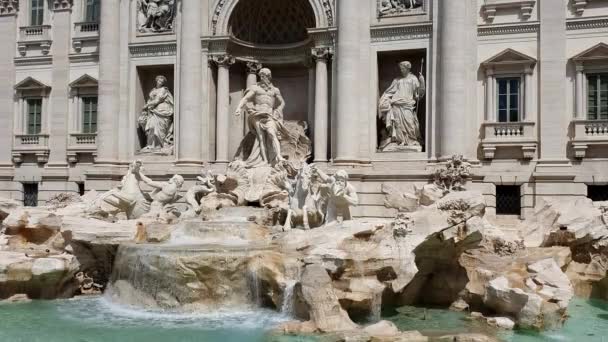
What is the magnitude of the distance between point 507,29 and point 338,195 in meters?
8.79

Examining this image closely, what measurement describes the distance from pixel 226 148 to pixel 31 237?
24.3 ft

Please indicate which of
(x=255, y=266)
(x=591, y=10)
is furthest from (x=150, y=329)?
(x=591, y=10)

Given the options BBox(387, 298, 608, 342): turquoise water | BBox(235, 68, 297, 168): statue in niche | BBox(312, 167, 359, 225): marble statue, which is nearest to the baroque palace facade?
BBox(235, 68, 297, 168): statue in niche

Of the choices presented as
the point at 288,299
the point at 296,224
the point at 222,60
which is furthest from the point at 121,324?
the point at 222,60

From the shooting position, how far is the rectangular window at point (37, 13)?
2509 cm

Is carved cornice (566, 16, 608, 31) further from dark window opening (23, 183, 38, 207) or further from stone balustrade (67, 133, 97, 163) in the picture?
dark window opening (23, 183, 38, 207)

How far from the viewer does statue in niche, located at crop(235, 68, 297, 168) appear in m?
20.2

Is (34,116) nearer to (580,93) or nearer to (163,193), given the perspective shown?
(163,193)

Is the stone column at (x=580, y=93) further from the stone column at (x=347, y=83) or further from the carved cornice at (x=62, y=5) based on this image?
the carved cornice at (x=62, y=5)

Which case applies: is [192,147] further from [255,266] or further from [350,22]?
[255,266]

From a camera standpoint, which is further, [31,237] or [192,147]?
[192,147]

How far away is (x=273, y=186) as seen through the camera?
1911 centimetres

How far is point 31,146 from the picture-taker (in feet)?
80.7

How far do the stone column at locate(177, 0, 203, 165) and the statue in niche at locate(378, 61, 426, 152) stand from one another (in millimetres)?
6709
